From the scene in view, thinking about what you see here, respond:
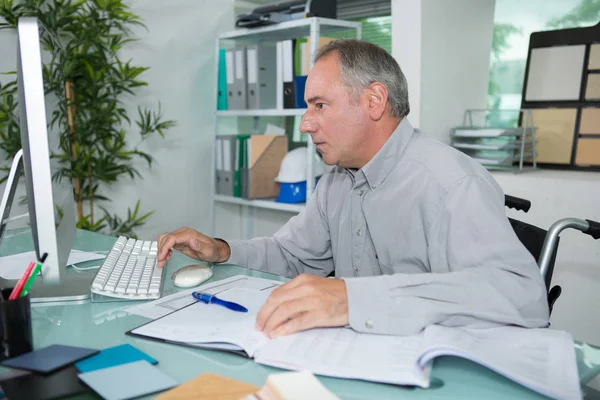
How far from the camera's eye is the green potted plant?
2336 millimetres

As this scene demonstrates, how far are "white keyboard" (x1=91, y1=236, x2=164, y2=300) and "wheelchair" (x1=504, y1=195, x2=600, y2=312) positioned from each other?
75 cm

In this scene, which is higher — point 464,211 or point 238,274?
point 464,211

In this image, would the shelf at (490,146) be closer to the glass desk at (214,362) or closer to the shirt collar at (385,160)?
the shirt collar at (385,160)

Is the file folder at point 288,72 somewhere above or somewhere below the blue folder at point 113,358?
above

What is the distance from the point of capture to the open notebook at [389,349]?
26.0 inches

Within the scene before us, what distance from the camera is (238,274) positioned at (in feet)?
3.88

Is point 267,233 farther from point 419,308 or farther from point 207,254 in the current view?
point 419,308

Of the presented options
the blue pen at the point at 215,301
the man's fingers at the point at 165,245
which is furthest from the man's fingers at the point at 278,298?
the man's fingers at the point at 165,245

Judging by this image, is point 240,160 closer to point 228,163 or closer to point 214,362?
point 228,163

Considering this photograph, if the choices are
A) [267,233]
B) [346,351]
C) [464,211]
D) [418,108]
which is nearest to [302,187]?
[267,233]

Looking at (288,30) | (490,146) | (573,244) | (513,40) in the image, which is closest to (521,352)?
(573,244)

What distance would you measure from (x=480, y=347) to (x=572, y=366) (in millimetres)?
113

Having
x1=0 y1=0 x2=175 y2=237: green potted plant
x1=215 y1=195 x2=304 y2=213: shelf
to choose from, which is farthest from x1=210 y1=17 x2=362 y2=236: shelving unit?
x1=0 y1=0 x2=175 y2=237: green potted plant

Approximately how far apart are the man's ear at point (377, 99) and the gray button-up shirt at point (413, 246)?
60mm
